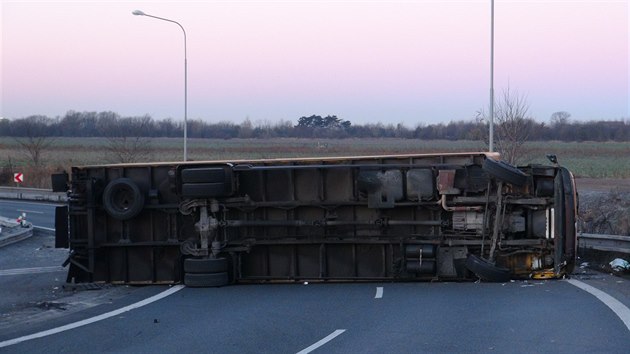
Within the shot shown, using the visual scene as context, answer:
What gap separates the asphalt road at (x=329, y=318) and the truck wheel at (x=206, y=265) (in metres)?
0.39

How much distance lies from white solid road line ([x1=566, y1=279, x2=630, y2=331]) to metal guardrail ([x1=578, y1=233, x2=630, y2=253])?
2.57 m

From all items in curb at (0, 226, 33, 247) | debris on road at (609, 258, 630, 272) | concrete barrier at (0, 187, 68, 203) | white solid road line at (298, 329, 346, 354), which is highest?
white solid road line at (298, 329, 346, 354)

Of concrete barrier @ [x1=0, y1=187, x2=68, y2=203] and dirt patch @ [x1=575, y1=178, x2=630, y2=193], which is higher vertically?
dirt patch @ [x1=575, y1=178, x2=630, y2=193]

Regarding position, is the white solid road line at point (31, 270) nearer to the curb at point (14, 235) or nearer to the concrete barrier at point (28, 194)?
the curb at point (14, 235)

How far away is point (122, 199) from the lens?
17.6m

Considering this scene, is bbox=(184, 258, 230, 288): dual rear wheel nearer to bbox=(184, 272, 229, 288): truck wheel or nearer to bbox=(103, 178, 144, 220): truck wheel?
bbox=(184, 272, 229, 288): truck wheel

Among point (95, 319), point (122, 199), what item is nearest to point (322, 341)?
point (95, 319)

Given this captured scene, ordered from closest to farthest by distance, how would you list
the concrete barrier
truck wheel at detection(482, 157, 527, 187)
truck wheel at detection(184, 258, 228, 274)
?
truck wheel at detection(482, 157, 527, 187)
truck wheel at detection(184, 258, 228, 274)
the concrete barrier

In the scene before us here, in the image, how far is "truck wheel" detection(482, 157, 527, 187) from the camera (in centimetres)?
1598

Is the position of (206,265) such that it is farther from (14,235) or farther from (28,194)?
(28,194)

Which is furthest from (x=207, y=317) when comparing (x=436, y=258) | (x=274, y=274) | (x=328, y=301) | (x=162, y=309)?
(x=436, y=258)

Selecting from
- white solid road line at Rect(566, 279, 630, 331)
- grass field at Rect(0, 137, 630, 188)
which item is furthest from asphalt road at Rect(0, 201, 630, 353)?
grass field at Rect(0, 137, 630, 188)

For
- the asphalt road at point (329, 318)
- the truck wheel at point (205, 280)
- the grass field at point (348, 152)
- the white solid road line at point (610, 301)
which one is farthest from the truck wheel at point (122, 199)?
the grass field at point (348, 152)

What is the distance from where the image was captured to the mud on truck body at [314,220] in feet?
53.7
